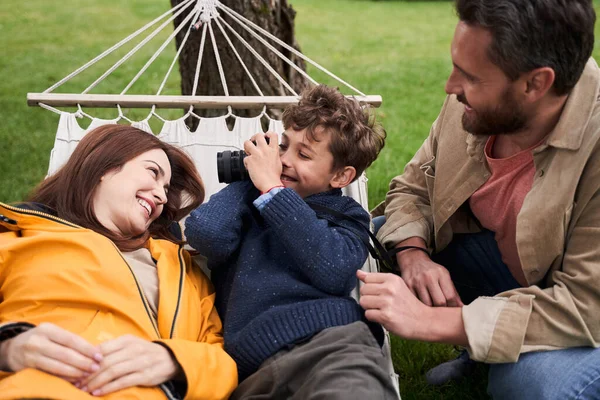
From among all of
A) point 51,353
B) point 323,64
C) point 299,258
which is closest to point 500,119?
point 299,258

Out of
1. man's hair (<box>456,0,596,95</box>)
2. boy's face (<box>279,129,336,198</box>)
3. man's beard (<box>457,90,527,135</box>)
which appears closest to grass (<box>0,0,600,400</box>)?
boy's face (<box>279,129,336,198</box>)

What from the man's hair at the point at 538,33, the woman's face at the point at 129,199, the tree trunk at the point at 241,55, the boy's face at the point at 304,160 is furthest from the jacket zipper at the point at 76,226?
the tree trunk at the point at 241,55

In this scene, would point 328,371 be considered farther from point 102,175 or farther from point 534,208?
point 102,175

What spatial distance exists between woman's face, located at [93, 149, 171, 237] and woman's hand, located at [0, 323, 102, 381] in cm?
47

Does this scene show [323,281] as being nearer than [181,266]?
Yes

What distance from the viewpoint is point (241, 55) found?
323 centimetres

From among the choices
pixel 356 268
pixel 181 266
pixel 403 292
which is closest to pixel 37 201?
pixel 181 266

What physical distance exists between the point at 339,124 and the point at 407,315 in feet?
2.03

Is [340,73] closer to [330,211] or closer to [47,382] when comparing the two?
[330,211]

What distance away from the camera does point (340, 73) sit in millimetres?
6531

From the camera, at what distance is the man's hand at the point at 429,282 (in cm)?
197

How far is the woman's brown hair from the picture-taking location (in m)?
1.97

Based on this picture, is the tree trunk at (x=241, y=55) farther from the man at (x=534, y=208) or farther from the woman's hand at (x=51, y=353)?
the woman's hand at (x=51, y=353)

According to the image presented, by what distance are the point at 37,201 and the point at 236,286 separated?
2.20ft
